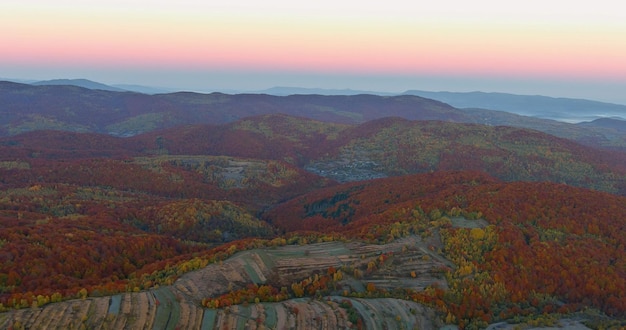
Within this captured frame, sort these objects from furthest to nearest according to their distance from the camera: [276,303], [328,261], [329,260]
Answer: [329,260], [328,261], [276,303]

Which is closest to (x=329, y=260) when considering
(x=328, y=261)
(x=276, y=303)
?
(x=328, y=261)

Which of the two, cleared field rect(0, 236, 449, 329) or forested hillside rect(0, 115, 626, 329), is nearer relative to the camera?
cleared field rect(0, 236, 449, 329)

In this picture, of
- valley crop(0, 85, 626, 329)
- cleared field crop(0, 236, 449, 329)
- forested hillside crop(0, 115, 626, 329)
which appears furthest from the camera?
forested hillside crop(0, 115, 626, 329)

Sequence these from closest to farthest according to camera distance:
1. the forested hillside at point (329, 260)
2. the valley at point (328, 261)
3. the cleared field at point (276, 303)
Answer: the cleared field at point (276, 303)
the valley at point (328, 261)
the forested hillside at point (329, 260)

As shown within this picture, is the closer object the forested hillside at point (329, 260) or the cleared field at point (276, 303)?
the cleared field at point (276, 303)

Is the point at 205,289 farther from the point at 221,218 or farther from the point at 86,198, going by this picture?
the point at 86,198

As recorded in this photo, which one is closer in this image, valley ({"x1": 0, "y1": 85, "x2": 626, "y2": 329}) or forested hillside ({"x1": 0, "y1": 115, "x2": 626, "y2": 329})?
valley ({"x1": 0, "y1": 85, "x2": 626, "y2": 329})

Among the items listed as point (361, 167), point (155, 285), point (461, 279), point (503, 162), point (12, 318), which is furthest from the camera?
point (361, 167)

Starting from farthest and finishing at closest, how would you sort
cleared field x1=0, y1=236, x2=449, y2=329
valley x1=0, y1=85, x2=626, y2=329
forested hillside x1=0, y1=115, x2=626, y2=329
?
forested hillside x1=0, y1=115, x2=626, y2=329 → valley x1=0, y1=85, x2=626, y2=329 → cleared field x1=0, y1=236, x2=449, y2=329

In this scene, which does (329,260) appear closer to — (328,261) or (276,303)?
(328,261)

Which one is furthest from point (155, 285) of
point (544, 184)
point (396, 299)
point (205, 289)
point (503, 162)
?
point (503, 162)

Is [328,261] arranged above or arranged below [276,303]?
below
